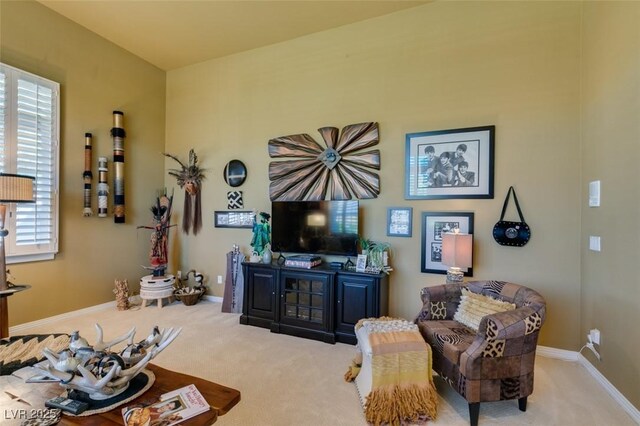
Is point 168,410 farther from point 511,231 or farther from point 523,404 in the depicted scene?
point 511,231

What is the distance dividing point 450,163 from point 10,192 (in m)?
4.22

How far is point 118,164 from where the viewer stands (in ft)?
13.9

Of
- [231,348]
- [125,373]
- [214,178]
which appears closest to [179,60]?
[214,178]

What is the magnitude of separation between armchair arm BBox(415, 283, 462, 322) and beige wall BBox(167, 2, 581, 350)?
30.2 inches

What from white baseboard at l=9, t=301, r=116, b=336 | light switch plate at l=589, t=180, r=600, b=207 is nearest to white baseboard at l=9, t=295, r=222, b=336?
white baseboard at l=9, t=301, r=116, b=336

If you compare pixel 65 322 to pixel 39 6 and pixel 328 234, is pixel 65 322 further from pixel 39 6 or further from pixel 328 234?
pixel 39 6

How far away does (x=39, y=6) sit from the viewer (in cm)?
346

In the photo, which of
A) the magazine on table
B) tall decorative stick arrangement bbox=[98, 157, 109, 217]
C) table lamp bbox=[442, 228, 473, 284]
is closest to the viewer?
the magazine on table

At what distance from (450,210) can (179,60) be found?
4617mm

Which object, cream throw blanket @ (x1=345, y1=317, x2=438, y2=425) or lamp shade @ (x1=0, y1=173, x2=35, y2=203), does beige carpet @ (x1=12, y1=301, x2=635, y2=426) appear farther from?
lamp shade @ (x1=0, y1=173, x2=35, y2=203)

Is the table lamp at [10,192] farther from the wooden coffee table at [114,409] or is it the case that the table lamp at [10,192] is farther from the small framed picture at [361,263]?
the small framed picture at [361,263]

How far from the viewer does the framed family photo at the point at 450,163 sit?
309 centimetres

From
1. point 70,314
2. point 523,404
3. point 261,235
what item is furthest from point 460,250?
point 70,314

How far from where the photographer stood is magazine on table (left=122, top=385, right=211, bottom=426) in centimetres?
125
